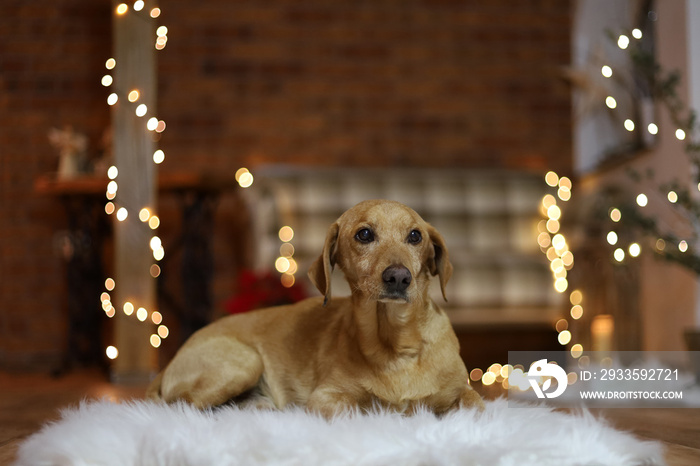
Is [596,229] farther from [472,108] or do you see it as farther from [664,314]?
[472,108]

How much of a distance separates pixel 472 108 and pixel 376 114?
0.71m

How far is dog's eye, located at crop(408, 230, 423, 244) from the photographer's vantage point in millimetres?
1875

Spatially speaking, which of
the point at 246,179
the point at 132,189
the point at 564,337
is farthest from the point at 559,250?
the point at 132,189

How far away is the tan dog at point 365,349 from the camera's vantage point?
184 cm

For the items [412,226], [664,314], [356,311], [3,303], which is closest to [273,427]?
[356,311]

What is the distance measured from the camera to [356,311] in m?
1.92

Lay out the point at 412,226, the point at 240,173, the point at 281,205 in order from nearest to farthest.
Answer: the point at 412,226 < the point at 281,205 < the point at 240,173

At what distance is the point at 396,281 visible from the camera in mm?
1698

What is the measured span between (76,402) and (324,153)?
2.66 metres

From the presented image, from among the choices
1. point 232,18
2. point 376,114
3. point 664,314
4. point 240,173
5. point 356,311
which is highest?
point 232,18

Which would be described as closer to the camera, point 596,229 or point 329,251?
point 329,251

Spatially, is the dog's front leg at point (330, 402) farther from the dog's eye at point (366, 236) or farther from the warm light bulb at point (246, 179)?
the warm light bulb at point (246, 179)

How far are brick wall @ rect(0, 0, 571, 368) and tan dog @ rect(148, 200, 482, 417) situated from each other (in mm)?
3029

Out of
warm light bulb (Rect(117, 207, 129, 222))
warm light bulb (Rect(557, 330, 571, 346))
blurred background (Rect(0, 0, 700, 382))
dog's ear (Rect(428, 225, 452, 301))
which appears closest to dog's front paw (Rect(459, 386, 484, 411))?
dog's ear (Rect(428, 225, 452, 301))
